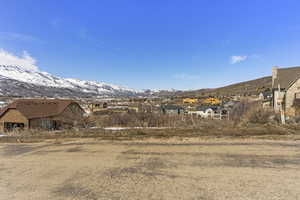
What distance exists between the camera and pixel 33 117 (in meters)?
25.2

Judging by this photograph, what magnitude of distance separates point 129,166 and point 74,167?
233cm

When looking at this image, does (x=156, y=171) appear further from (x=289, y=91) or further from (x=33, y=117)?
(x=289, y=91)

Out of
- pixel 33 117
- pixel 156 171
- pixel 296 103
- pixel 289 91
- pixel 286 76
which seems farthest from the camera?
pixel 286 76

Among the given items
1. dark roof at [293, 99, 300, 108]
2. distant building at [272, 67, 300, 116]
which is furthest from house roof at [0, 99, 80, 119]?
dark roof at [293, 99, 300, 108]

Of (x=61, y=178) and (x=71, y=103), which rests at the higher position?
(x=71, y=103)

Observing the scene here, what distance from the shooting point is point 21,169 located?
23.0 ft

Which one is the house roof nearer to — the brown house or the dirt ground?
the brown house

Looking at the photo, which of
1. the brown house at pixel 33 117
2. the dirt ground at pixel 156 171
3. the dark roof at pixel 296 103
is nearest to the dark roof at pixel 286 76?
the dark roof at pixel 296 103

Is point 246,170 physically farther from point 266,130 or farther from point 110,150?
point 266,130

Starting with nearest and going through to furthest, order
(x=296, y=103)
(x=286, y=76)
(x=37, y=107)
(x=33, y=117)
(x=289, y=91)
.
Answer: (x=296, y=103), (x=33, y=117), (x=289, y=91), (x=37, y=107), (x=286, y=76)

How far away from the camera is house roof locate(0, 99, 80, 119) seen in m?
25.4

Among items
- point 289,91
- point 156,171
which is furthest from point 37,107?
point 289,91

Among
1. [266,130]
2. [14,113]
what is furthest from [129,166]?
[14,113]

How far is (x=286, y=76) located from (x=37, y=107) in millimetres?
41770
